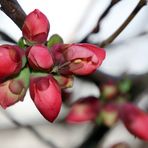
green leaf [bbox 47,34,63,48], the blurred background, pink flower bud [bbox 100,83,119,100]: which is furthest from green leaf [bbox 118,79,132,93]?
green leaf [bbox 47,34,63,48]

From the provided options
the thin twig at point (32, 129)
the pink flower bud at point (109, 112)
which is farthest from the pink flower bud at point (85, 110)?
the thin twig at point (32, 129)

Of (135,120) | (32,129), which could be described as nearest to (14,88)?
(135,120)

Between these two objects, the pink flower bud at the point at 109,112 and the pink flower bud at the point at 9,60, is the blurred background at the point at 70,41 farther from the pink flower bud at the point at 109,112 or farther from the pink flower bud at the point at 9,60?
the pink flower bud at the point at 9,60

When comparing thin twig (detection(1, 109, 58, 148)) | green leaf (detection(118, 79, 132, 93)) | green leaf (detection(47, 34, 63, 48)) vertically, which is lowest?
thin twig (detection(1, 109, 58, 148))

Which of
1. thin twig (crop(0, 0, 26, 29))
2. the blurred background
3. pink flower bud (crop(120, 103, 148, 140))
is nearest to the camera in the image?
thin twig (crop(0, 0, 26, 29))

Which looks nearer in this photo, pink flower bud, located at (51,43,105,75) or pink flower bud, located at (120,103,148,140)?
pink flower bud, located at (51,43,105,75)

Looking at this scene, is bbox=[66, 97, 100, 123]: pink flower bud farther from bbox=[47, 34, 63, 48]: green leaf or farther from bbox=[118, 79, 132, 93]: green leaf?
bbox=[47, 34, 63, 48]: green leaf
